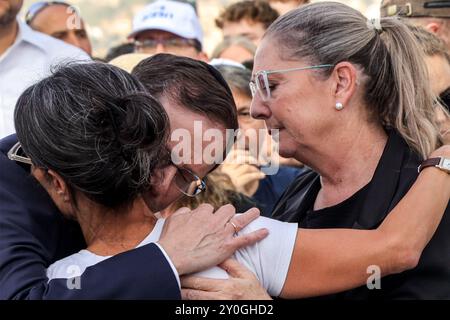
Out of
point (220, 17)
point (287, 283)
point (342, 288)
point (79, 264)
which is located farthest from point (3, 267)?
point (220, 17)

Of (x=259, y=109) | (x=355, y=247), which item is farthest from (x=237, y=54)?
(x=355, y=247)

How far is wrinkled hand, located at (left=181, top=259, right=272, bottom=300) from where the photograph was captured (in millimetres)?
2057

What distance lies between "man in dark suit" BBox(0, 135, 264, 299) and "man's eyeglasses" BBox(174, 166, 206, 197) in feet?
1.00

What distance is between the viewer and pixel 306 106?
8.63 feet

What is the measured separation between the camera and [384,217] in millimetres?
2424

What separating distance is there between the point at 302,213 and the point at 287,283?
2.37ft

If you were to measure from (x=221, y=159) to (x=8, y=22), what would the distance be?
206 cm

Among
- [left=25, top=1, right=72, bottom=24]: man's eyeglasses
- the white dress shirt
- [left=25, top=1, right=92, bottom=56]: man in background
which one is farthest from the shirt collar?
[left=25, top=1, right=72, bottom=24]: man's eyeglasses

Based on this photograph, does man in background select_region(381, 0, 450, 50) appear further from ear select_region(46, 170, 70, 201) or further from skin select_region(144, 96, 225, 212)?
ear select_region(46, 170, 70, 201)

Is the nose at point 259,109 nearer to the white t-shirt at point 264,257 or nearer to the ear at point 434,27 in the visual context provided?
the white t-shirt at point 264,257

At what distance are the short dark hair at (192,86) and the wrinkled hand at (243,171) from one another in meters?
1.44

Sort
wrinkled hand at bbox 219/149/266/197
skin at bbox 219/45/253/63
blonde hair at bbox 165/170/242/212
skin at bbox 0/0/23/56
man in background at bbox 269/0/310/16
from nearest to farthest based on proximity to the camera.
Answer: blonde hair at bbox 165/170/242/212, wrinkled hand at bbox 219/149/266/197, skin at bbox 0/0/23/56, skin at bbox 219/45/253/63, man in background at bbox 269/0/310/16

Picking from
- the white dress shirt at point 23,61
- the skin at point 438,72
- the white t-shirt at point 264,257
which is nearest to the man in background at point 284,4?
the white dress shirt at point 23,61

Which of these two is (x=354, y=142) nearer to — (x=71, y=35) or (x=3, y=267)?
(x=3, y=267)
